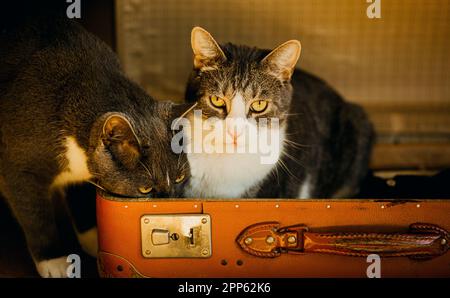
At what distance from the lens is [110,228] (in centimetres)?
116

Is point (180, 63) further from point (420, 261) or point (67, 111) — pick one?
point (420, 261)

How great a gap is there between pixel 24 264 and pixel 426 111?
4.79 ft

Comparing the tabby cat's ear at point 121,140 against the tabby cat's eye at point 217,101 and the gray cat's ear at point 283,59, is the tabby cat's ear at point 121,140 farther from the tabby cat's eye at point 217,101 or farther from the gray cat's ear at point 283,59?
the gray cat's ear at point 283,59

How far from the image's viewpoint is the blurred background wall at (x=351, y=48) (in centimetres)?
184

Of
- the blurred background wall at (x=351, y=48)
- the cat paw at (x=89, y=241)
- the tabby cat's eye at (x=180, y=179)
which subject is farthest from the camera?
the blurred background wall at (x=351, y=48)

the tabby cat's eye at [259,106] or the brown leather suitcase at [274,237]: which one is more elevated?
the tabby cat's eye at [259,106]

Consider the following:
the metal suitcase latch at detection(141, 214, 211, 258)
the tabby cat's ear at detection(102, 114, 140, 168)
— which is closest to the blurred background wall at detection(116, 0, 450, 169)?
the tabby cat's ear at detection(102, 114, 140, 168)

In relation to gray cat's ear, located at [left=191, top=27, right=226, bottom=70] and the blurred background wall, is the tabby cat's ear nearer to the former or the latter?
gray cat's ear, located at [left=191, top=27, right=226, bottom=70]

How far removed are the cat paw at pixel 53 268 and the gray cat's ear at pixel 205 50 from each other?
59cm

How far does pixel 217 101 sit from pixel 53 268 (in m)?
0.57

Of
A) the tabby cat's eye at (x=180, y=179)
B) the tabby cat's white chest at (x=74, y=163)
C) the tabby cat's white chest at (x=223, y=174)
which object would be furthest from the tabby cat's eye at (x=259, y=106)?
the tabby cat's white chest at (x=74, y=163)

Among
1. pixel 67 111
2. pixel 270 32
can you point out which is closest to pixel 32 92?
pixel 67 111

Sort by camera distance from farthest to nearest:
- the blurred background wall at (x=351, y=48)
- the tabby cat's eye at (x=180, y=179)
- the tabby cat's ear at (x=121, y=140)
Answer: the blurred background wall at (x=351, y=48), the tabby cat's eye at (x=180, y=179), the tabby cat's ear at (x=121, y=140)

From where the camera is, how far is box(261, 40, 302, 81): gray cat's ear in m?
1.28
